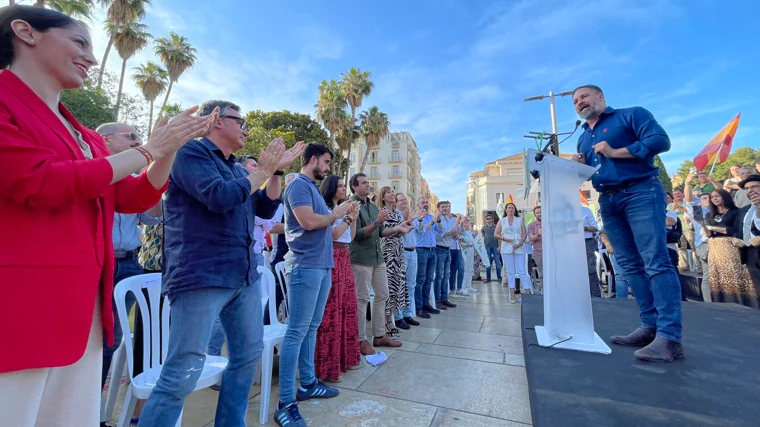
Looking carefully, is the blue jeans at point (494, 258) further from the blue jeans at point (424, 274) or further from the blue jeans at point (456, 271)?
the blue jeans at point (424, 274)

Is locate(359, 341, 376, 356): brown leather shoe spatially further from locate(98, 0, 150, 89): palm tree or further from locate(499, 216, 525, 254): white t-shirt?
locate(98, 0, 150, 89): palm tree

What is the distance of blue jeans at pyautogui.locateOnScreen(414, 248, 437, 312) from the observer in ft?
18.4

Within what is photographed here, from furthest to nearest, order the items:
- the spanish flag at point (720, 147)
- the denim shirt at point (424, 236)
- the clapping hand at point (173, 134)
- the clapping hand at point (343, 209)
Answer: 1. the spanish flag at point (720, 147)
2. the denim shirt at point (424, 236)
3. the clapping hand at point (343, 209)
4. the clapping hand at point (173, 134)

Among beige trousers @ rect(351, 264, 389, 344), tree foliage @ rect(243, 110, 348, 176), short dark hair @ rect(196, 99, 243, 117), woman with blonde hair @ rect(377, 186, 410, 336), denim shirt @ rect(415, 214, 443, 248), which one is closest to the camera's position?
short dark hair @ rect(196, 99, 243, 117)

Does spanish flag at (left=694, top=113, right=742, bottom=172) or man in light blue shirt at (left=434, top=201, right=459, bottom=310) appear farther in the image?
spanish flag at (left=694, top=113, right=742, bottom=172)

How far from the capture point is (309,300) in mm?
2455

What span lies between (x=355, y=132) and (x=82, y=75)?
88.3 ft

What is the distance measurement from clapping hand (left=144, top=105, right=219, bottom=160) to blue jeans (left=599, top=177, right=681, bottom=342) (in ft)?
8.45

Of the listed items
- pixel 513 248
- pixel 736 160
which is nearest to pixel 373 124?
pixel 513 248

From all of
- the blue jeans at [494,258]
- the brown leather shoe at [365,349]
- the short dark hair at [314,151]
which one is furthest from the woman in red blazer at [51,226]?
the blue jeans at [494,258]

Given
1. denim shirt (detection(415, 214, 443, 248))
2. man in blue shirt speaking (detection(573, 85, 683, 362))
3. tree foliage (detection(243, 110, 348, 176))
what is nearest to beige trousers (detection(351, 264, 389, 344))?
denim shirt (detection(415, 214, 443, 248))

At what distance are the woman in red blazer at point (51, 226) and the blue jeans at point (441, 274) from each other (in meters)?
5.44

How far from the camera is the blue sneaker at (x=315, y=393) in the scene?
8.44 ft

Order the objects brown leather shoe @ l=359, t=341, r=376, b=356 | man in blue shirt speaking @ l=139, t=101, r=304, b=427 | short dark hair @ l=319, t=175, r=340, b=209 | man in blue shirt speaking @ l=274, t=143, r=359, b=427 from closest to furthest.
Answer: man in blue shirt speaking @ l=139, t=101, r=304, b=427 → man in blue shirt speaking @ l=274, t=143, r=359, b=427 → short dark hair @ l=319, t=175, r=340, b=209 → brown leather shoe @ l=359, t=341, r=376, b=356
